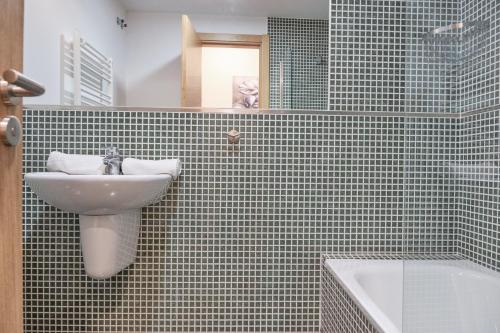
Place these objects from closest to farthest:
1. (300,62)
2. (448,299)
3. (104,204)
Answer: (448,299), (104,204), (300,62)

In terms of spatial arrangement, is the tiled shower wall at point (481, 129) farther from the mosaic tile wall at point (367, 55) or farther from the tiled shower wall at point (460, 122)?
the mosaic tile wall at point (367, 55)

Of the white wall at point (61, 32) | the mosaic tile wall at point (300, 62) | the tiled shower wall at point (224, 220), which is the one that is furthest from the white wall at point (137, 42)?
the mosaic tile wall at point (300, 62)

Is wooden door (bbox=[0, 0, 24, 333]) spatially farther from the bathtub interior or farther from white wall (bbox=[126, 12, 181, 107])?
white wall (bbox=[126, 12, 181, 107])

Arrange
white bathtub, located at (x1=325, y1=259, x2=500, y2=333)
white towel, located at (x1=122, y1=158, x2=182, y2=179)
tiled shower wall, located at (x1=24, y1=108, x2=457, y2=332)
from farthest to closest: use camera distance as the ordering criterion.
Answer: tiled shower wall, located at (x1=24, y1=108, x2=457, y2=332)
white towel, located at (x1=122, y1=158, x2=182, y2=179)
white bathtub, located at (x1=325, y1=259, x2=500, y2=333)

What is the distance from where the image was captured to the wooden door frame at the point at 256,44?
1.89 meters

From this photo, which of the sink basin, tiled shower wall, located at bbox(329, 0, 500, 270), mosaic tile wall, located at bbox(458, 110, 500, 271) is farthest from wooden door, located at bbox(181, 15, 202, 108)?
mosaic tile wall, located at bbox(458, 110, 500, 271)

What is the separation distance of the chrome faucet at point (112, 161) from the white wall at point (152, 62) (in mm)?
283

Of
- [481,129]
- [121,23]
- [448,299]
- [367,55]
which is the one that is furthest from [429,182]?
[121,23]

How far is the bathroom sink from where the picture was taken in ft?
4.53

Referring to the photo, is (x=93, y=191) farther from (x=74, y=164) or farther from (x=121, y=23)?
(x=121, y=23)

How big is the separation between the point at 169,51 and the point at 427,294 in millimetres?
1611

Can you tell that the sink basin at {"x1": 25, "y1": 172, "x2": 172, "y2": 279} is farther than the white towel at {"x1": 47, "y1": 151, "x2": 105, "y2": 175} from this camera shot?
No

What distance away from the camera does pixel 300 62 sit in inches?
77.5

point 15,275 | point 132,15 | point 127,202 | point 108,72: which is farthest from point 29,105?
point 15,275
